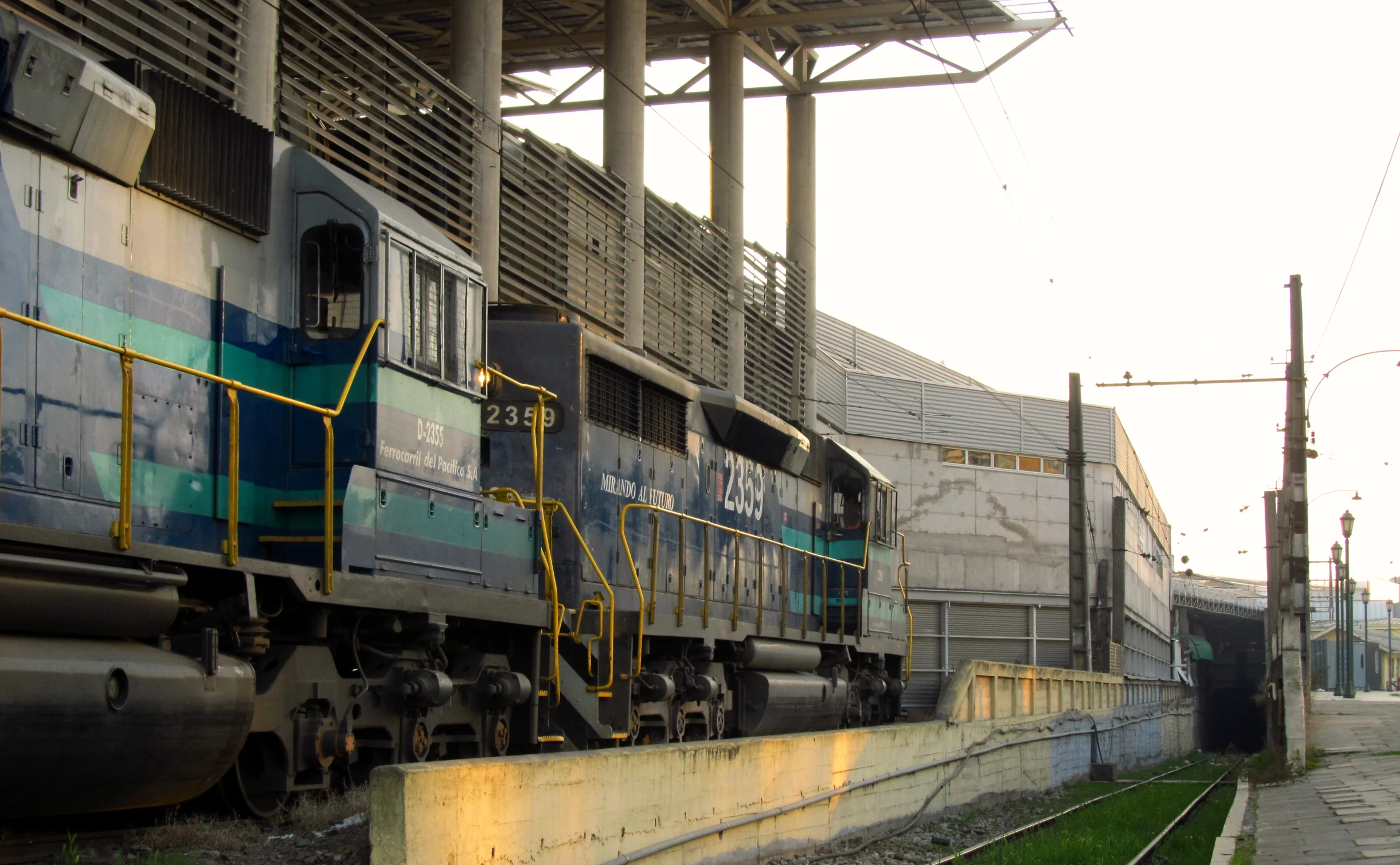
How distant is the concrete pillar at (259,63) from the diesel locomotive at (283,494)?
7.98 ft

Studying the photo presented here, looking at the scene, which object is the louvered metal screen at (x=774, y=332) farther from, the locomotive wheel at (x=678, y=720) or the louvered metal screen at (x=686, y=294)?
Result: the locomotive wheel at (x=678, y=720)

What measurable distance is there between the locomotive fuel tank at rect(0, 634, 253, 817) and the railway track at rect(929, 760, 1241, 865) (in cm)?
634

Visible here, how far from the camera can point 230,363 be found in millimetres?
7930

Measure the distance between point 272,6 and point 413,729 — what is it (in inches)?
235

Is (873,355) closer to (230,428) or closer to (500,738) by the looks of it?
(500,738)

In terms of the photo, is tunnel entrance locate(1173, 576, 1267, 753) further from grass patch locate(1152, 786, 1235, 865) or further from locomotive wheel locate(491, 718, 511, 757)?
locomotive wheel locate(491, 718, 511, 757)

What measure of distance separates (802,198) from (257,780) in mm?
19640

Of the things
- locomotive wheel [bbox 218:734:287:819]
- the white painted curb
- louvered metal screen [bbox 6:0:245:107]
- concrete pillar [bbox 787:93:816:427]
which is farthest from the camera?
concrete pillar [bbox 787:93:816:427]

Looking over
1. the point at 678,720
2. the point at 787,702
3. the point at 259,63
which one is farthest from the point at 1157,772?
the point at 259,63

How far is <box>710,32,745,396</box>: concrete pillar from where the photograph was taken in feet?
75.2

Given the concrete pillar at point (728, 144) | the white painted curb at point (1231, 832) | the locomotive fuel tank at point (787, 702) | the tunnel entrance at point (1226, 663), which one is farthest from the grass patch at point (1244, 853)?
the tunnel entrance at point (1226, 663)

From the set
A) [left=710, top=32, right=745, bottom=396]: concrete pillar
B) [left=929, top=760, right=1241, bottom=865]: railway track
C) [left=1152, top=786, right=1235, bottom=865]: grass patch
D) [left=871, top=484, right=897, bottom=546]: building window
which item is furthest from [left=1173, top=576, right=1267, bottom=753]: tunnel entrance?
[left=871, top=484, right=897, bottom=546]: building window

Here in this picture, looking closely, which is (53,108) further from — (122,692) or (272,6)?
(272,6)

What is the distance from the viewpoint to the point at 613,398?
1183 cm
